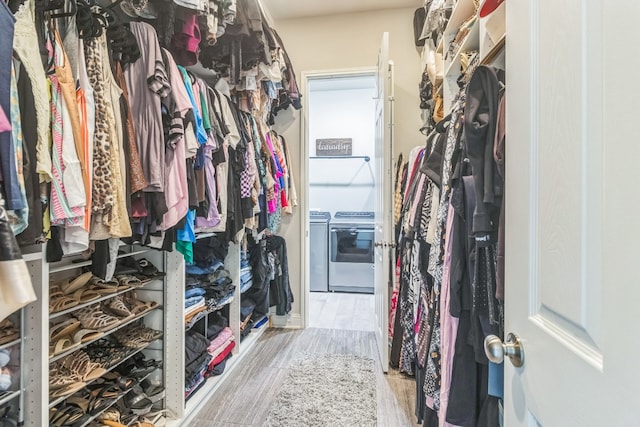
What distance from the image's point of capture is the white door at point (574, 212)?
41cm

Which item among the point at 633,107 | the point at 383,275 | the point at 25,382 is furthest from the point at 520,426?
the point at 383,275

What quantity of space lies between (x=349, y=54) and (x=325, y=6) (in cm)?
44

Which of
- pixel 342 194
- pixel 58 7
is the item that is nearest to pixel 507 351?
pixel 58 7

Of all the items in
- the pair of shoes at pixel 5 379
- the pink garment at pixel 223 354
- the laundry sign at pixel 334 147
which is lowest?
the pink garment at pixel 223 354

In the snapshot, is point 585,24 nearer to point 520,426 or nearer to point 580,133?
point 580,133

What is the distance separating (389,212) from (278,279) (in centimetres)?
123

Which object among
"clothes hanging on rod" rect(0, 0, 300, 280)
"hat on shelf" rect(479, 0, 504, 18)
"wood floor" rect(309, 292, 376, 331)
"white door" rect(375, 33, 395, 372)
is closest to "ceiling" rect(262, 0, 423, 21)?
"white door" rect(375, 33, 395, 372)

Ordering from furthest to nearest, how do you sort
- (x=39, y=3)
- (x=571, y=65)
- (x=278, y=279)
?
(x=278, y=279) < (x=39, y=3) < (x=571, y=65)

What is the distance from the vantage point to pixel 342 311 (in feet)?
12.4

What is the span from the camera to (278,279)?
3.07 meters

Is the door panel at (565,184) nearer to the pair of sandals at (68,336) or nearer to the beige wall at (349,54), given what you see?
the pair of sandals at (68,336)

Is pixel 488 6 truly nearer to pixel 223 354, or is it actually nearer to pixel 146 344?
pixel 146 344

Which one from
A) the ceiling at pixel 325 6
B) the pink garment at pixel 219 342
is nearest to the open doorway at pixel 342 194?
the ceiling at pixel 325 6

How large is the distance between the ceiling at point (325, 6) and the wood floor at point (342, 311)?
2.81 m
